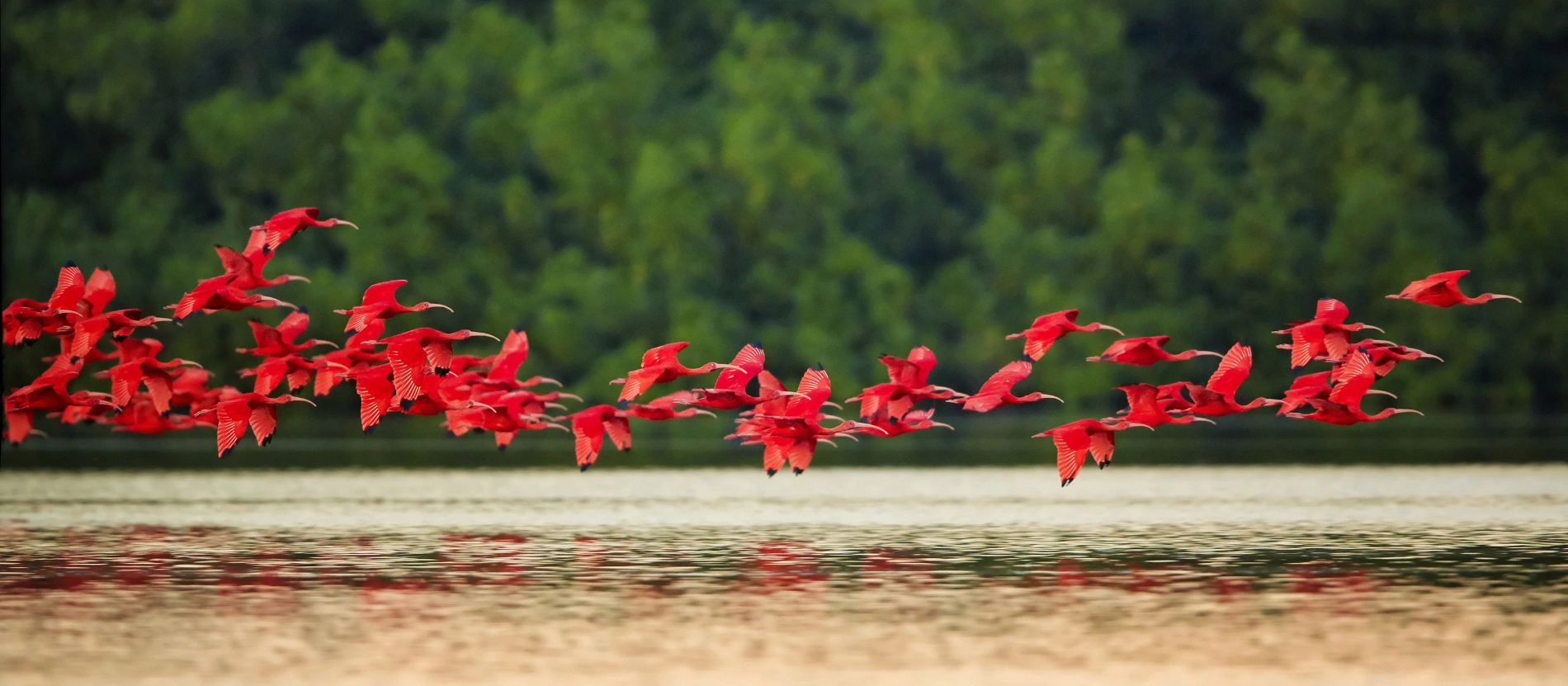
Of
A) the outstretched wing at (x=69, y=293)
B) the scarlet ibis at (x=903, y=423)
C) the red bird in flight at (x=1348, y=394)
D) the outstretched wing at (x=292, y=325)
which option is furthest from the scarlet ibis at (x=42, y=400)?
the red bird in flight at (x=1348, y=394)

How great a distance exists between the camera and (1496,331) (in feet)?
225

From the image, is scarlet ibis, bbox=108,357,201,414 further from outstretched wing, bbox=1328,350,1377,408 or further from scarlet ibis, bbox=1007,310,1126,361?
outstretched wing, bbox=1328,350,1377,408

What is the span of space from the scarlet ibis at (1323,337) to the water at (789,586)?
6.07ft

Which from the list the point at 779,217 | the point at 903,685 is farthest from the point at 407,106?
the point at 903,685

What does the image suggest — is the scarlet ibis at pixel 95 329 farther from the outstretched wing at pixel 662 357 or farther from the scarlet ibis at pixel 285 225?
the outstretched wing at pixel 662 357

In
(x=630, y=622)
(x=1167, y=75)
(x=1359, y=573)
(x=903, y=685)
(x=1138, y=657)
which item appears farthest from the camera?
(x=1167, y=75)

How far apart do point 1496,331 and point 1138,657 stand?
55.2m

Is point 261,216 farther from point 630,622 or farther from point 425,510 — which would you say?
point 630,622

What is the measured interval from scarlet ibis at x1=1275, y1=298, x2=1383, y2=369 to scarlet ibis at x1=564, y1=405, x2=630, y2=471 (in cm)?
582

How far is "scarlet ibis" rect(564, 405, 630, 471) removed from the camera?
21906mm

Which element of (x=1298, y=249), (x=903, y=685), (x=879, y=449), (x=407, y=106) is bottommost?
(x=903, y=685)

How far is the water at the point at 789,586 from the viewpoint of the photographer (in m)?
15.9

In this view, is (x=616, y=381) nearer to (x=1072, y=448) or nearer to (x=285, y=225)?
(x=285, y=225)

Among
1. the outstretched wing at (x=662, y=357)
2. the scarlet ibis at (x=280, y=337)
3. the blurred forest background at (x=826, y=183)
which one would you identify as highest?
the blurred forest background at (x=826, y=183)
